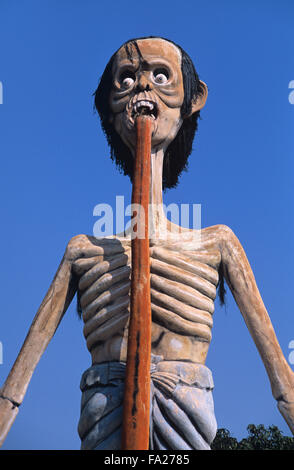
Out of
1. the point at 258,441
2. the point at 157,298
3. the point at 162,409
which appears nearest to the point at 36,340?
the point at 157,298

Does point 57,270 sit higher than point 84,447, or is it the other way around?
point 57,270

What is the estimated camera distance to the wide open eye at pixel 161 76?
523 centimetres

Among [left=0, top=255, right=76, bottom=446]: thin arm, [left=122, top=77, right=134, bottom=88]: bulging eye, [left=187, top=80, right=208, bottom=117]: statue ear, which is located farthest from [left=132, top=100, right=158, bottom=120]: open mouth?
[left=0, top=255, right=76, bottom=446]: thin arm

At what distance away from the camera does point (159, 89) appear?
5.18 m

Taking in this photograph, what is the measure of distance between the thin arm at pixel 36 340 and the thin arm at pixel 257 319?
3.77ft

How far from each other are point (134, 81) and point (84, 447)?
2.71 m

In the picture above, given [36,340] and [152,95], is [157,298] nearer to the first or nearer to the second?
[36,340]

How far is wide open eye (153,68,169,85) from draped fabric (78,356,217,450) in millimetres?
2151

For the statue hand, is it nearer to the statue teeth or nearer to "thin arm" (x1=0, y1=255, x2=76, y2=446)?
"thin arm" (x1=0, y1=255, x2=76, y2=446)

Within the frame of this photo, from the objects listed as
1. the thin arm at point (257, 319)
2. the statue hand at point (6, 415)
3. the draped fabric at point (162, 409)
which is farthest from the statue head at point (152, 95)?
the statue hand at point (6, 415)

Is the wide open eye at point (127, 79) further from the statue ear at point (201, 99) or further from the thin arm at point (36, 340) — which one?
the thin arm at point (36, 340)

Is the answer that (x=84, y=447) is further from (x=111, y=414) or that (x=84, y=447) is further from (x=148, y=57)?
(x=148, y=57)

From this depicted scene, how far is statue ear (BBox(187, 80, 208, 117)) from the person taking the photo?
5.50 metres
